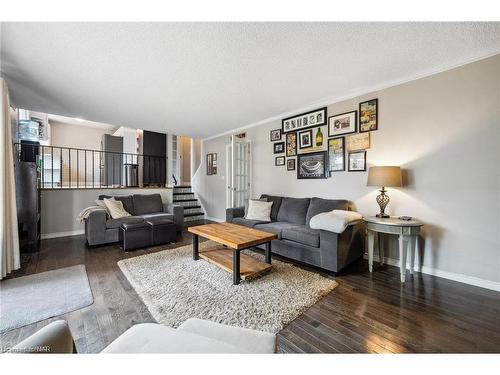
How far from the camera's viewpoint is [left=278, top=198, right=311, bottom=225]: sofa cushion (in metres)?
3.39

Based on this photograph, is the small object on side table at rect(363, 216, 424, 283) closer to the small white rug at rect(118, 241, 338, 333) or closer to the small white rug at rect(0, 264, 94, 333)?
the small white rug at rect(118, 241, 338, 333)

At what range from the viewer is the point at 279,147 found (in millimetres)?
4129

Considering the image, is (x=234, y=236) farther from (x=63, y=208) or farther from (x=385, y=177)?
(x=63, y=208)

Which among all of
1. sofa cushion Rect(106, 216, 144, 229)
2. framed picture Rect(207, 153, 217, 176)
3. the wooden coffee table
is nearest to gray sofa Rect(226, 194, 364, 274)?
the wooden coffee table

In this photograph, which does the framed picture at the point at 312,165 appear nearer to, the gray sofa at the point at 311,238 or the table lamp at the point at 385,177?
the gray sofa at the point at 311,238

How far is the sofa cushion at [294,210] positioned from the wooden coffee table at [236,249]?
39.8 inches

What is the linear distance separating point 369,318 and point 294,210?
6.42 feet

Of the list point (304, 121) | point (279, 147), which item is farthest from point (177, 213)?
point (304, 121)
